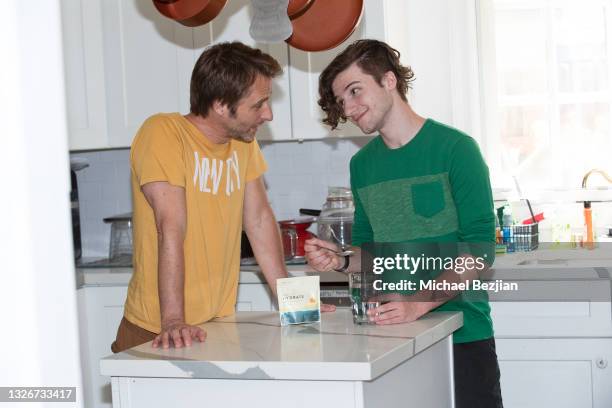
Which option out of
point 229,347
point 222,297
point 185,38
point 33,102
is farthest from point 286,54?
point 33,102

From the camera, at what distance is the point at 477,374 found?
7.75ft

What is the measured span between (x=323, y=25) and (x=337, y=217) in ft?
3.63

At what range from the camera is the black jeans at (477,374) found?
2.34 m

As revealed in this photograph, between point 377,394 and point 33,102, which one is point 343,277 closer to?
point 377,394

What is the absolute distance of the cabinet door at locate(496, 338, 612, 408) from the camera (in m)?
3.10

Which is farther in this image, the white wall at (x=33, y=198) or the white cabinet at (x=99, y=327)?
the white cabinet at (x=99, y=327)

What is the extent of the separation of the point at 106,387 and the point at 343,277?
1168 mm

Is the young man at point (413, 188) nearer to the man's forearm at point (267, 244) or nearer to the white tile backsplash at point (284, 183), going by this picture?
the man's forearm at point (267, 244)

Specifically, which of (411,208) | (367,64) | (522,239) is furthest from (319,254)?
(522,239)

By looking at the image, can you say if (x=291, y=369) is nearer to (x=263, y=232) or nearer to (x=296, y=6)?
(x=263, y=232)

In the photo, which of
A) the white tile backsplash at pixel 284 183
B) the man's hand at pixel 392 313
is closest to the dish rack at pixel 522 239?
the white tile backsplash at pixel 284 183

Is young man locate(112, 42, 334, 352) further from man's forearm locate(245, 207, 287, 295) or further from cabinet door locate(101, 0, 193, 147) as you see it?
cabinet door locate(101, 0, 193, 147)

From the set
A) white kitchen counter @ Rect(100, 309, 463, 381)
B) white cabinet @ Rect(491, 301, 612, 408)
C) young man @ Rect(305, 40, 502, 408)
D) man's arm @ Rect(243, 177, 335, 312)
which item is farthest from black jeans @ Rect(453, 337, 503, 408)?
white cabinet @ Rect(491, 301, 612, 408)

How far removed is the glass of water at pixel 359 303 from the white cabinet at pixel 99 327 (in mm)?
1669
